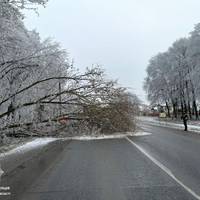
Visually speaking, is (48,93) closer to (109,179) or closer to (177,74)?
(109,179)

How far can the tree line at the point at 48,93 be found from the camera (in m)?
21.0

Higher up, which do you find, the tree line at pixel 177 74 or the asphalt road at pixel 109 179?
the tree line at pixel 177 74

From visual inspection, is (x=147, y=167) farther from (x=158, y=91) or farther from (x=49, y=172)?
(x=158, y=91)

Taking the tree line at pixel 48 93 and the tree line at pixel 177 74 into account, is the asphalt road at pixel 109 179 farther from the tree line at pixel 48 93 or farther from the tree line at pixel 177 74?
the tree line at pixel 177 74

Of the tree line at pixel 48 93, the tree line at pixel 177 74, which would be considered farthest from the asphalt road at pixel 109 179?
the tree line at pixel 177 74

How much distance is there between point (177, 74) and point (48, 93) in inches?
1802

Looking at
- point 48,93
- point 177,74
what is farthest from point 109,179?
point 177,74

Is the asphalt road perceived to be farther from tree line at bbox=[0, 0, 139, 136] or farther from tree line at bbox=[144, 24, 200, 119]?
tree line at bbox=[144, 24, 200, 119]

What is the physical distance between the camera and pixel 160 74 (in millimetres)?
74188

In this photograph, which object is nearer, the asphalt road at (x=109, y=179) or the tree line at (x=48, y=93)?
the asphalt road at (x=109, y=179)

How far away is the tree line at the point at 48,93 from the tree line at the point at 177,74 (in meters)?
30.7

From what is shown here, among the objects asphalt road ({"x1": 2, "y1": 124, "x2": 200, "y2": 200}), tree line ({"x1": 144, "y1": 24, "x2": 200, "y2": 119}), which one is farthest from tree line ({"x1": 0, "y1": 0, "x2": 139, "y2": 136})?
tree line ({"x1": 144, "y1": 24, "x2": 200, "y2": 119})

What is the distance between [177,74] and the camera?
219 ft

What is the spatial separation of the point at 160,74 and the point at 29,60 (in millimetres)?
55825
